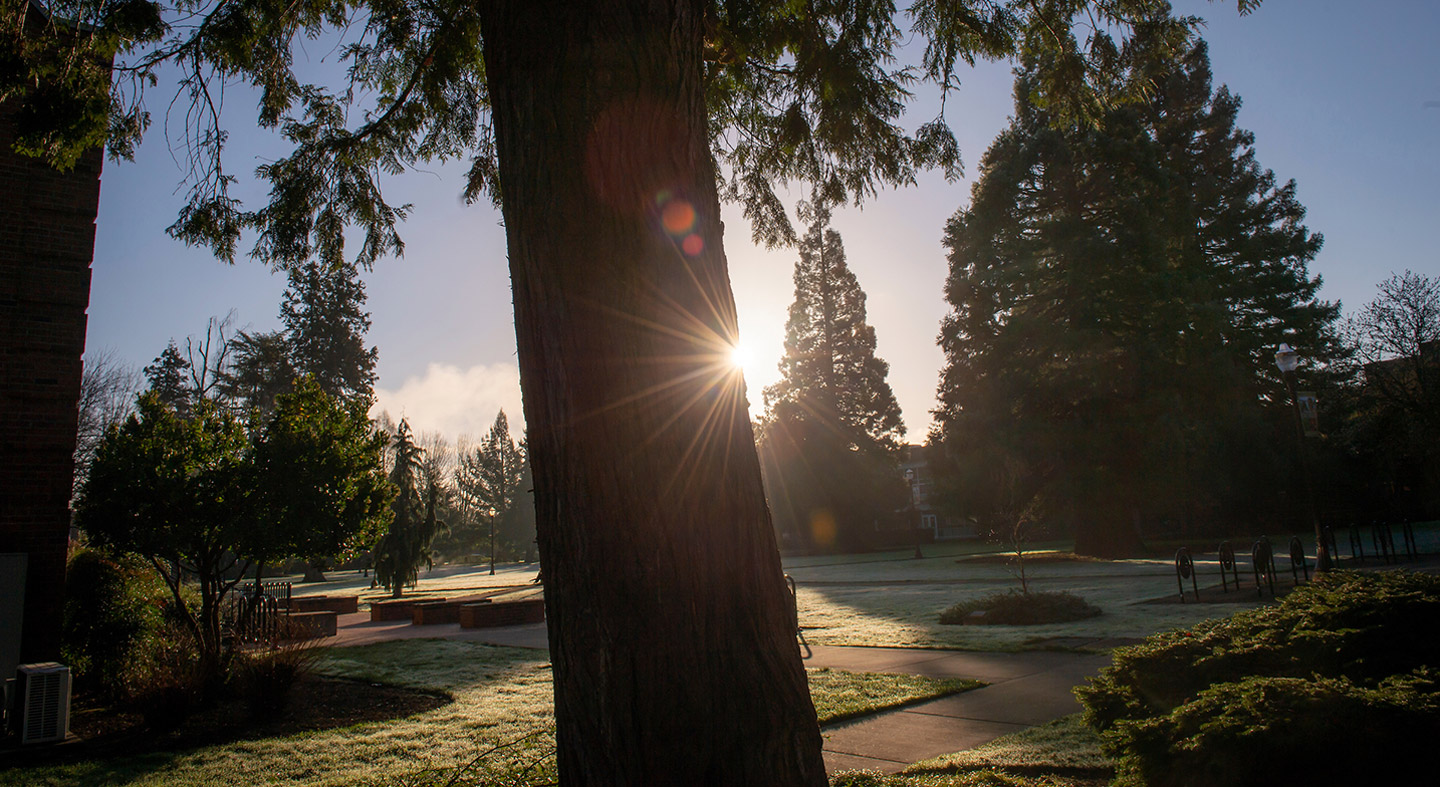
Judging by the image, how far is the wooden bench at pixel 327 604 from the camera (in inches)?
827

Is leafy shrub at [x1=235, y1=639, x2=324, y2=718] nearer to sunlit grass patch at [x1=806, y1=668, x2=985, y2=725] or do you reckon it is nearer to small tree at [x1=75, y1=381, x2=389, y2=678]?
small tree at [x1=75, y1=381, x2=389, y2=678]

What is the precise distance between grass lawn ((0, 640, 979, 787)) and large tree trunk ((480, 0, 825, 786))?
3595mm

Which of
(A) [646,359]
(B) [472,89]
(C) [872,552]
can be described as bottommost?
(C) [872,552]

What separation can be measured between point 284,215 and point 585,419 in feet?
18.1

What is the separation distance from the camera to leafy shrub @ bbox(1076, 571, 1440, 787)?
9.47 ft

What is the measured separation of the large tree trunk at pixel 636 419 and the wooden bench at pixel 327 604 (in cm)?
2058

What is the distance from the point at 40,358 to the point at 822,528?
148 feet

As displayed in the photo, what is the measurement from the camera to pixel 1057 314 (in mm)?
29344

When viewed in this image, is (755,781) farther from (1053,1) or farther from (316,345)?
(316,345)

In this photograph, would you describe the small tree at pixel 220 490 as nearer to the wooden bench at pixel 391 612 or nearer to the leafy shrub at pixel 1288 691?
the leafy shrub at pixel 1288 691

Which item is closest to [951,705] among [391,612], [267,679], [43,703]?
[267,679]

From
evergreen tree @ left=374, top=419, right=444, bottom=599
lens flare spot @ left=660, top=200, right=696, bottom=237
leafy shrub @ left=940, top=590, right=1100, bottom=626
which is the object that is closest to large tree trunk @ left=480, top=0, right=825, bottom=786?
lens flare spot @ left=660, top=200, right=696, bottom=237

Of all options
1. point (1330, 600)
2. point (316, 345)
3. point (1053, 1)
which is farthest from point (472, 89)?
point (316, 345)

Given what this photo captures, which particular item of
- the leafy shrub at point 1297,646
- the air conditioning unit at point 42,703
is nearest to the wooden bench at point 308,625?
the air conditioning unit at point 42,703
